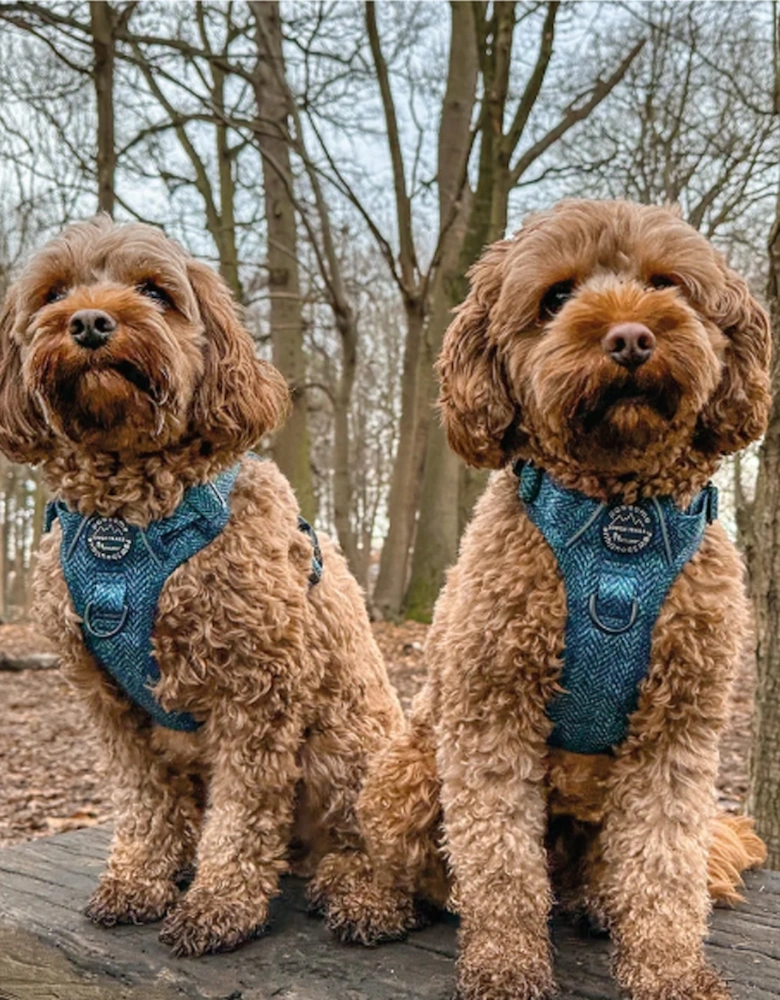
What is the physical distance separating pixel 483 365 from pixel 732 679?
0.92 m

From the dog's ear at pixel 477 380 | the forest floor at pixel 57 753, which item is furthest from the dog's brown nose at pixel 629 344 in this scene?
the forest floor at pixel 57 753

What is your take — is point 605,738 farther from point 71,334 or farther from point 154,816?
point 71,334

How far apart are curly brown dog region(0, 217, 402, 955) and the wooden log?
8cm

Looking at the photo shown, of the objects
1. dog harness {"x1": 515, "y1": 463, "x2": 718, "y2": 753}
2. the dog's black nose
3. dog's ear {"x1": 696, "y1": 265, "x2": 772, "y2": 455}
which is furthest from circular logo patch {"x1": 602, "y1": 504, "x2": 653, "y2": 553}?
the dog's black nose

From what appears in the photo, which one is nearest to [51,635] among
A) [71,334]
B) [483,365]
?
[71,334]

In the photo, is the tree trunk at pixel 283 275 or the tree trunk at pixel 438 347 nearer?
the tree trunk at pixel 283 275

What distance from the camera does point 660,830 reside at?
2359mm

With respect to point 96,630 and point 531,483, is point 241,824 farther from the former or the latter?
point 531,483

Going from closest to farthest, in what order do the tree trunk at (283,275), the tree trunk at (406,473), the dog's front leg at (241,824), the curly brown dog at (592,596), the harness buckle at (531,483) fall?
the curly brown dog at (592,596)
the harness buckle at (531,483)
the dog's front leg at (241,824)
the tree trunk at (283,275)
the tree trunk at (406,473)

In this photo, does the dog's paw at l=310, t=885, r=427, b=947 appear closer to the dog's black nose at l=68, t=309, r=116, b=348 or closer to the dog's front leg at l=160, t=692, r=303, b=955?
the dog's front leg at l=160, t=692, r=303, b=955

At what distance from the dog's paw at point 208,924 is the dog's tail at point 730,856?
1.25 metres

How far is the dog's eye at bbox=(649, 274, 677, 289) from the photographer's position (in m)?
2.21

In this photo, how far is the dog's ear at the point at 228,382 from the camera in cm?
272

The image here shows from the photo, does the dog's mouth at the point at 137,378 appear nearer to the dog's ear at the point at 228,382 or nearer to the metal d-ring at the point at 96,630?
the dog's ear at the point at 228,382
